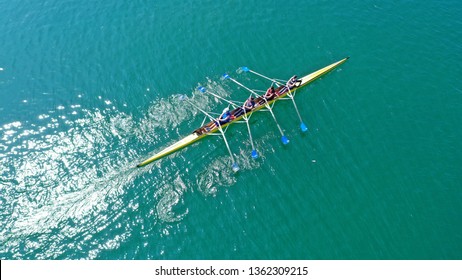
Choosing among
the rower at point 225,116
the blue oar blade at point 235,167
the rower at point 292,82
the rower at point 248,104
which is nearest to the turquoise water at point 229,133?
the blue oar blade at point 235,167

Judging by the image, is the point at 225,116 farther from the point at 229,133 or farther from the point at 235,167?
the point at 235,167

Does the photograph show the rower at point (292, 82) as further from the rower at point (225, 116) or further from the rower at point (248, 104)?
the rower at point (225, 116)

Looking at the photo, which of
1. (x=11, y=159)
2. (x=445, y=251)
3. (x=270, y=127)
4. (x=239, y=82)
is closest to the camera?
(x=445, y=251)

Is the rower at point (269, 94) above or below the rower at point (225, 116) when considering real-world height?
below

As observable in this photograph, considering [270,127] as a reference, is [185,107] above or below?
above

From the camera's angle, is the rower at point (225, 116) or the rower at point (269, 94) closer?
the rower at point (225, 116)

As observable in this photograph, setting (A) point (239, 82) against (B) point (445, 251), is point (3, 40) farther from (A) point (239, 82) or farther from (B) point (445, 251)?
(B) point (445, 251)

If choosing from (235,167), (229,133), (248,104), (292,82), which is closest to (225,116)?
(229,133)

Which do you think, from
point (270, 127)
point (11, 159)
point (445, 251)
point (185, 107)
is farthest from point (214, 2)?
point (445, 251)

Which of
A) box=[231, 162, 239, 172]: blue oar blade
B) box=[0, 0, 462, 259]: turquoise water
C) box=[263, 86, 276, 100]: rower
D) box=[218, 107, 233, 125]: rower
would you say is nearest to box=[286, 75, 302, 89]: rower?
box=[0, 0, 462, 259]: turquoise water

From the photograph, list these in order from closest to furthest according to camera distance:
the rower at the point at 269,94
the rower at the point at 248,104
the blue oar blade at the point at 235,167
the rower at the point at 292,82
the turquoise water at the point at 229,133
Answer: the turquoise water at the point at 229,133 < the blue oar blade at the point at 235,167 < the rower at the point at 248,104 < the rower at the point at 269,94 < the rower at the point at 292,82
